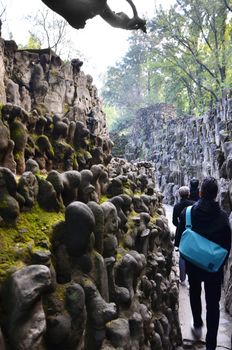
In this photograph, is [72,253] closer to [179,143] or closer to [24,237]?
[24,237]

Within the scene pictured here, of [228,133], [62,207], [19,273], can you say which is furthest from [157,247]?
[228,133]

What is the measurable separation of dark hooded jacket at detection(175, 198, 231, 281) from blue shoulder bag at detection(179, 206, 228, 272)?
2.4 inches

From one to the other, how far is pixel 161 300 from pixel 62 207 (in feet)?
6.00

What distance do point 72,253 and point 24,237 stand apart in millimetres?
305

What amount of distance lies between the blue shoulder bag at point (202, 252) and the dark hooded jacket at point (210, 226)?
0.06m

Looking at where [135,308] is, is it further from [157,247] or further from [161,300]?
[157,247]

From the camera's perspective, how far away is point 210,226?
11.6 feet

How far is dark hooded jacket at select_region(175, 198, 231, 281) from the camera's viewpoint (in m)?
3.50

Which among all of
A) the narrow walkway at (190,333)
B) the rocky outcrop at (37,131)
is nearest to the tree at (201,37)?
the rocky outcrop at (37,131)

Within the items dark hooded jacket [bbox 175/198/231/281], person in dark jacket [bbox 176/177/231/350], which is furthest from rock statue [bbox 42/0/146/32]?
dark hooded jacket [bbox 175/198/231/281]

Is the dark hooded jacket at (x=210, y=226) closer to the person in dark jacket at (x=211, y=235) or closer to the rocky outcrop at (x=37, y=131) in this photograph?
the person in dark jacket at (x=211, y=235)

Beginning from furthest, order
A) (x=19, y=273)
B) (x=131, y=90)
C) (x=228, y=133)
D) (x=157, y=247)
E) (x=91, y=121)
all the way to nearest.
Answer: (x=131, y=90), (x=91, y=121), (x=228, y=133), (x=157, y=247), (x=19, y=273)

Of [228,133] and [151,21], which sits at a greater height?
[151,21]

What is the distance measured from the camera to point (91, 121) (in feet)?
35.0
